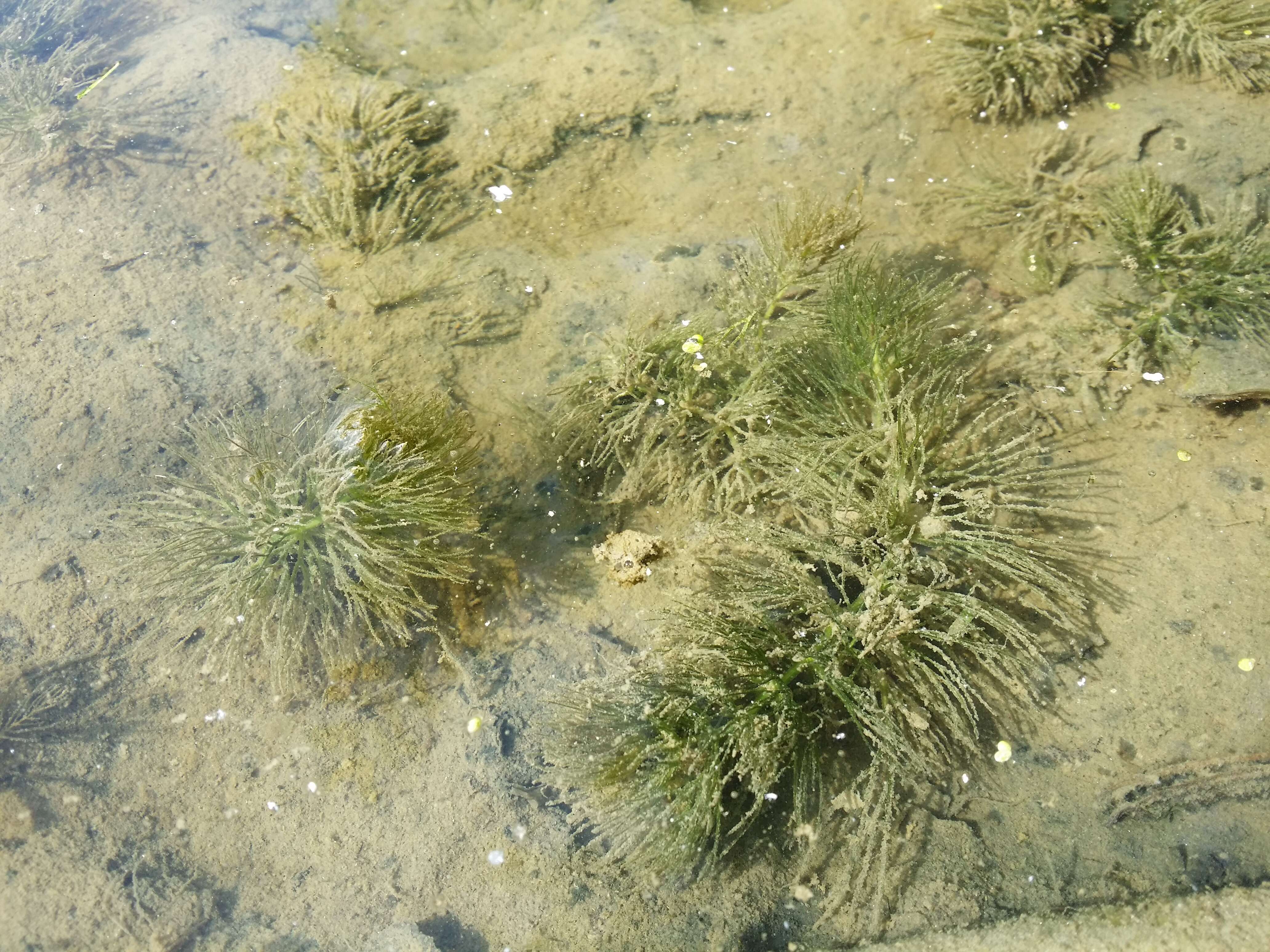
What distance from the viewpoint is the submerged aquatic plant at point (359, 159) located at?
4.14m

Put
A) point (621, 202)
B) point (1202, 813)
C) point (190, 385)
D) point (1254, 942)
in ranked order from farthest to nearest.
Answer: point (621, 202)
point (190, 385)
point (1202, 813)
point (1254, 942)

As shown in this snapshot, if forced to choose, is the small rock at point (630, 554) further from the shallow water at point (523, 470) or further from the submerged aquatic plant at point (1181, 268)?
the submerged aquatic plant at point (1181, 268)

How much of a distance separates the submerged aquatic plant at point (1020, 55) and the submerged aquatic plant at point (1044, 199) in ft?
0.83

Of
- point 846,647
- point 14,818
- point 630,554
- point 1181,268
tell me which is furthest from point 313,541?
point 1181,268

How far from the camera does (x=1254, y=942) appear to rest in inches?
82.3

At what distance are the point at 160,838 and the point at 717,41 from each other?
4.60m

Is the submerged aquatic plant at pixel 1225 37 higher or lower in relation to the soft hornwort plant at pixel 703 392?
higher

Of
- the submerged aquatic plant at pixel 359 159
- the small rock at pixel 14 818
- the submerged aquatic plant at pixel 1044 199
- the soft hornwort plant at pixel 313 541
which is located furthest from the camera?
the submerged aquatic plant at pixel 359 159

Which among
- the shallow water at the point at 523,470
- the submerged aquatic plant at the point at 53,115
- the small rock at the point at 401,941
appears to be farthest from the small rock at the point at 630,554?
the submerged aquatic plant at the point at 53,115

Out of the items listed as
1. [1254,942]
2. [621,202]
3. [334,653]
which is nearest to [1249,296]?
[1254,942]

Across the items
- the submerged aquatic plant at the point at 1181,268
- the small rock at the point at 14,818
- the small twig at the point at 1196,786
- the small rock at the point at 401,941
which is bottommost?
the small rock at the point at 401,941

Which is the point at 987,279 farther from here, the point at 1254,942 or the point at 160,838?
the point at 160,838

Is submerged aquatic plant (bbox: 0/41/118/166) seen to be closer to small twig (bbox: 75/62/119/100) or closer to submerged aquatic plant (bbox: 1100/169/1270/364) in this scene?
small twig (bbox: 75/62/119/100)

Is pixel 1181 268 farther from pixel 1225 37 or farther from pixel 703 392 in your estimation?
pixel 703 392
